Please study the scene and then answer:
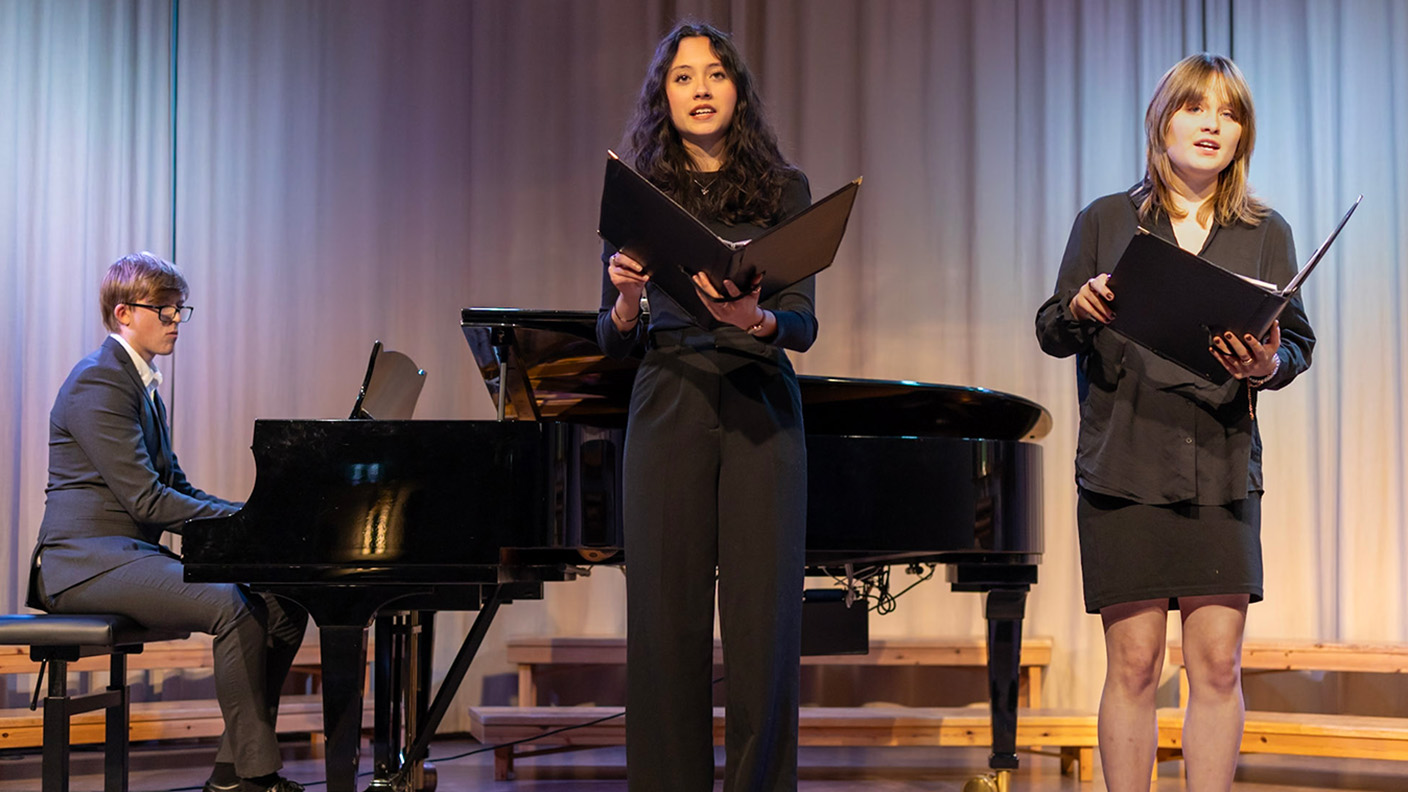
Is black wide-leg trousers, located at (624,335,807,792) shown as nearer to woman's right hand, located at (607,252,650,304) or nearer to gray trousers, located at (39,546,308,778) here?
woman's right hand, located at (607,252,650,304)

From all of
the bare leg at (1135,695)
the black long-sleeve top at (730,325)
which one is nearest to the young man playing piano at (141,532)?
the black long-sleeve top at (730,325)

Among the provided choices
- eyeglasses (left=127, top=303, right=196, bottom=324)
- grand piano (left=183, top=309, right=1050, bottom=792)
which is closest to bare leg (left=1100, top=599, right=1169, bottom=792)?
grand piano (left=183, top=309, right=1050, bottom=792)

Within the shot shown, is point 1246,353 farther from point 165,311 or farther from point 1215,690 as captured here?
point 165,311

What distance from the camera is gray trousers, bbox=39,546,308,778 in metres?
3.16

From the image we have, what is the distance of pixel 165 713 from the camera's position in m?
4.27

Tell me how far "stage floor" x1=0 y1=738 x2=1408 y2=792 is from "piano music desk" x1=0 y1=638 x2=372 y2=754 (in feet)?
0.47

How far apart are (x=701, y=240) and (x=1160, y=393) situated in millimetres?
923

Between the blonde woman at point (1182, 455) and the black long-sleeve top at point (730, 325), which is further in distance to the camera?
the blonde woman at point (1182, 455)

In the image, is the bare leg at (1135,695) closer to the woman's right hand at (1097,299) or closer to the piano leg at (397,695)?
the woman's right hand at (1097,299)

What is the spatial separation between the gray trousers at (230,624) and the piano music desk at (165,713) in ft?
3.09

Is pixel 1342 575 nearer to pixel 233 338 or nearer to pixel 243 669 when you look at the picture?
pixel 243 669

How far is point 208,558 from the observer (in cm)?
259

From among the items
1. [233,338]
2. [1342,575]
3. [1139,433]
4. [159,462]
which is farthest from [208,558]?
[1342,575]

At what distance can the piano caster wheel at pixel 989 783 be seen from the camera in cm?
349
